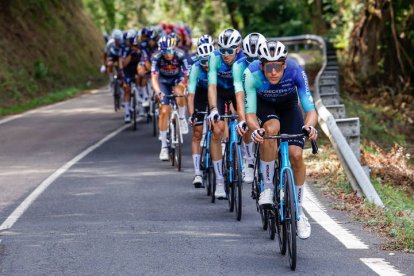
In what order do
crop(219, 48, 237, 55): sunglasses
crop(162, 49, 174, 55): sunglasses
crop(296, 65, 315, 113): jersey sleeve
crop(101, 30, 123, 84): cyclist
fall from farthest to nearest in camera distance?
crop(101, 30, 123, 84): cyclist < crop(162, 49, 174, 55): sunglasses < crop(219, 48, 237, 55): sunglasses < crop(296, 65, 315, 113): jersey sleeve

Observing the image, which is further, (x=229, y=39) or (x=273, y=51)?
(x=229, y=39)

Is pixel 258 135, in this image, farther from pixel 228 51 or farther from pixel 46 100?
pixel 46 100

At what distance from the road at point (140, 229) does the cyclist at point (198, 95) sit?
1.59ft

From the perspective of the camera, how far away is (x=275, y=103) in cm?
875

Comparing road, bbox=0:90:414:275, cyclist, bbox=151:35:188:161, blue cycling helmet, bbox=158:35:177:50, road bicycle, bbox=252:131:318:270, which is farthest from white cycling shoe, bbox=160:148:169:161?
road bicycle, bbox=252:131:318:270

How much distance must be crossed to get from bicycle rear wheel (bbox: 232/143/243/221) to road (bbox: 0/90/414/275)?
17 cm

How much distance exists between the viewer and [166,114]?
15.4 m

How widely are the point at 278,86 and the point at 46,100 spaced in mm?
24105

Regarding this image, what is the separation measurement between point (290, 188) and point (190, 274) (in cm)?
110

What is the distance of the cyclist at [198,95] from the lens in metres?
12.0

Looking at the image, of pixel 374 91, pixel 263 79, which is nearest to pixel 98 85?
pixel 374 91

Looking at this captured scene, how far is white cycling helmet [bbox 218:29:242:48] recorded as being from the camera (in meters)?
11.0

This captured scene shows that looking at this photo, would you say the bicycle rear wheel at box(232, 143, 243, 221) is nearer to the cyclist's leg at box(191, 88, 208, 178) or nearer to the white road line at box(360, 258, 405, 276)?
the cyclist's leg at box(191, 88, 208, 178)

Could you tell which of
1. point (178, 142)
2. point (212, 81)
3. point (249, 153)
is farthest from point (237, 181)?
point (178, 142)
